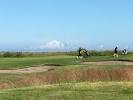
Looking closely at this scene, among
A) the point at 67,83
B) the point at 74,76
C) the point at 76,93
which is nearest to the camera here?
the point at 76,93

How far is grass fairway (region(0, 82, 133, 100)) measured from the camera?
25.0 metres

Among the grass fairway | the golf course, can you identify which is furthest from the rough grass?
the grass fairway

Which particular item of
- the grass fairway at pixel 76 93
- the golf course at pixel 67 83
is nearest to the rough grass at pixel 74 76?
the golf course at pixel 67 83

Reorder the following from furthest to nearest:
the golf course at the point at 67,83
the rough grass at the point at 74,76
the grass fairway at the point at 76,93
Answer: the rough grass at the point at 74,76 → the golf course at the point at 67,83 → the grass fairway at the point at 76,93

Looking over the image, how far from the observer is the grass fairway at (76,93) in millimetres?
25016

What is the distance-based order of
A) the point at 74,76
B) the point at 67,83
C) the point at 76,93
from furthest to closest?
1. the point at 74,76
2. the point at 67,83
3. the point at 76,93

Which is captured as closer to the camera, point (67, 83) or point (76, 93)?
point (76, 93)

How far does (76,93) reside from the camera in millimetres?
26625

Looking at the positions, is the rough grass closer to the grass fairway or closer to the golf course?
the golf course

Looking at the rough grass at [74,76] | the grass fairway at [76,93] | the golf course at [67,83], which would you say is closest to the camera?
the grass fairway at [76,93]

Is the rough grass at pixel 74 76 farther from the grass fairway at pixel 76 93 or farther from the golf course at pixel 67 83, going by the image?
the grass fairway at pixel 76 93

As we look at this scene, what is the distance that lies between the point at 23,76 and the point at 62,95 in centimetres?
1430

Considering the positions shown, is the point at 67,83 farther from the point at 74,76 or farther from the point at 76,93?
the point at 74,76

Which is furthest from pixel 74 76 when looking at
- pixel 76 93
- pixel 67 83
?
pixel 76 93
